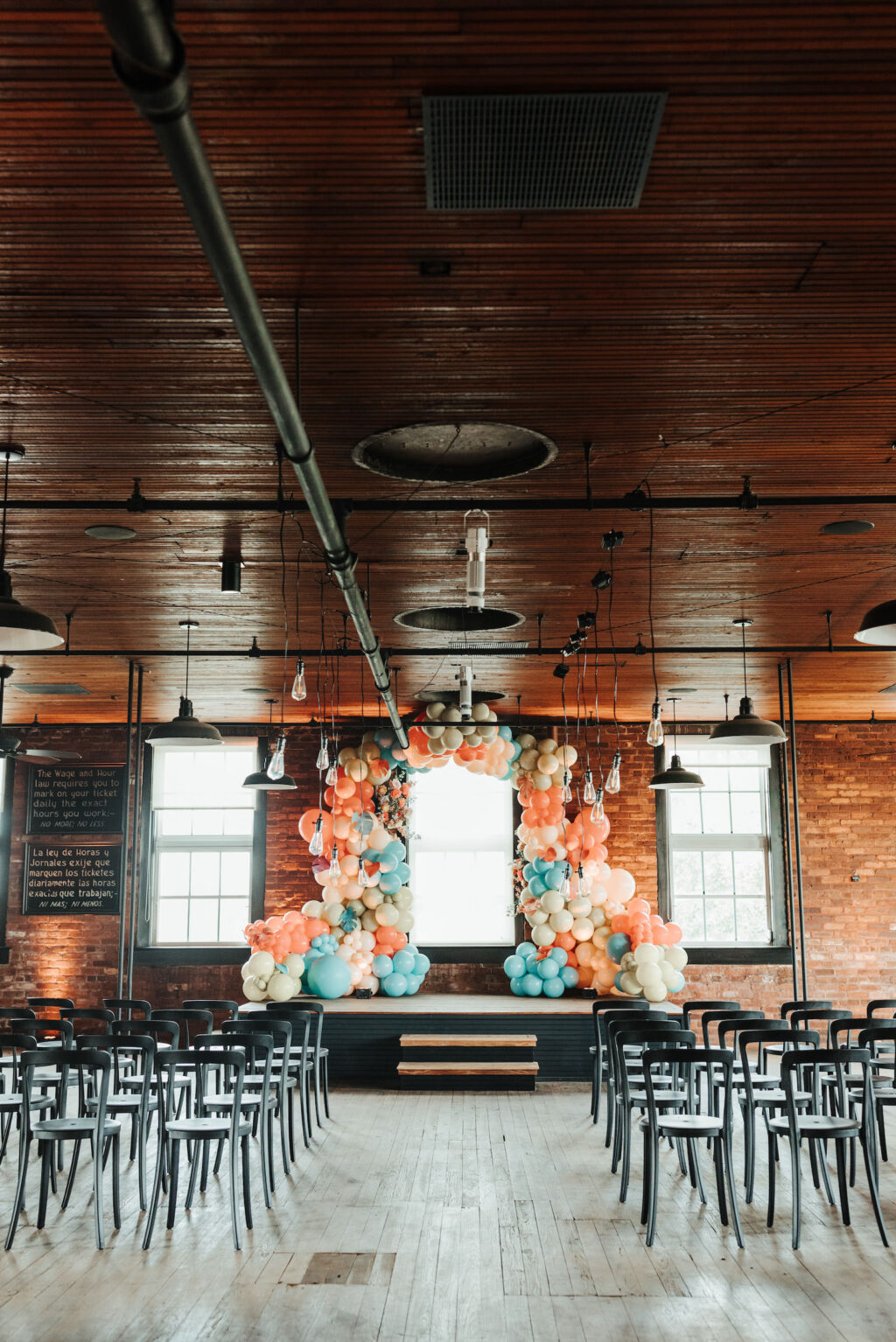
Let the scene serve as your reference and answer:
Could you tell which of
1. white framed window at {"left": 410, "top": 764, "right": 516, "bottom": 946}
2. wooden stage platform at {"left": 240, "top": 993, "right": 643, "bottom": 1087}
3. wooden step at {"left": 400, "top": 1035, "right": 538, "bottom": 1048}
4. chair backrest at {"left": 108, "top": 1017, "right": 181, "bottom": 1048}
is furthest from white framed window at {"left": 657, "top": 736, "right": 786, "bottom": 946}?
chair backrest at {"left": 108, "top": 1017, "right": 181, "bottom": 1048}

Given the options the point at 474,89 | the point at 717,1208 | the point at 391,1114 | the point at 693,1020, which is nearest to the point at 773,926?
the point at 693,1020

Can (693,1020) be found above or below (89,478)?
below

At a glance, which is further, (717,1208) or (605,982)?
(605,982)

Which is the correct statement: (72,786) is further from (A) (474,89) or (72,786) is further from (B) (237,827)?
(A) (474,89)

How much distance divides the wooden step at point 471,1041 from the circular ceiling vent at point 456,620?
4392mm

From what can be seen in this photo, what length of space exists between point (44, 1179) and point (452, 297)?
16.4 feet

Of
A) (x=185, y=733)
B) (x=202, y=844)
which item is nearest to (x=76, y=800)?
(x=202, y=844)

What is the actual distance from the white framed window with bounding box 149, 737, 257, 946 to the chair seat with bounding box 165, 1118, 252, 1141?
8194 mm

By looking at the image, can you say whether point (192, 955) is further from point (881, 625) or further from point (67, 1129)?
point (881, 625)

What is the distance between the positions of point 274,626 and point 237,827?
19.2 ft

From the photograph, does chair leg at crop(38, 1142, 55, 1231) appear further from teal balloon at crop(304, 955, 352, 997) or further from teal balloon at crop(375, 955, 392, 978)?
teal balloon at crop(375, 955, 392, 978)

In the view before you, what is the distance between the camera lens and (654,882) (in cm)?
1429

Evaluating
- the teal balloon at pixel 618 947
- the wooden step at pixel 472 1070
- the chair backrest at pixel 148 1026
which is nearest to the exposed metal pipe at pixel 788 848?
the teal balloon at pixel 618 947

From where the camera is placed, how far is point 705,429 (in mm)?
5562
